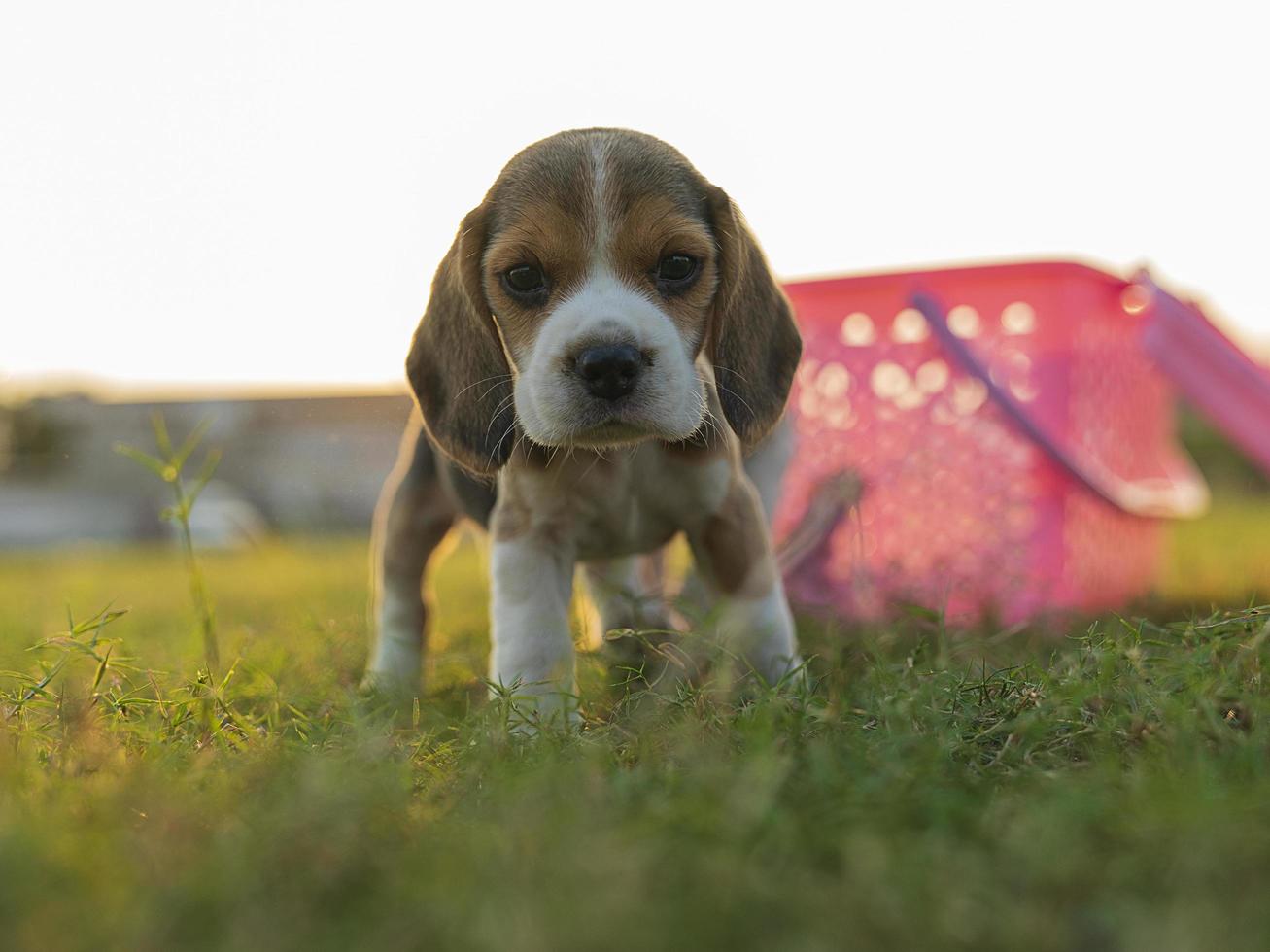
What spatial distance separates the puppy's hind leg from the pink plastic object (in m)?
1.32

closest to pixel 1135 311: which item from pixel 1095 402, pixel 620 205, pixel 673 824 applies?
pixel 1095 402

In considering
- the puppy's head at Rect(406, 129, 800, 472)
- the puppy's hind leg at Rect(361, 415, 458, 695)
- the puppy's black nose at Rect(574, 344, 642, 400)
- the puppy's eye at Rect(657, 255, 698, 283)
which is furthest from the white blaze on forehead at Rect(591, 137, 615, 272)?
the puppy's hind leg at Rect(361, 415, 458, 695)

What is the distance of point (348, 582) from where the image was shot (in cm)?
603

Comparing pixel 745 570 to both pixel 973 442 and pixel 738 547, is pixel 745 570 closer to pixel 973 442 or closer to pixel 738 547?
pixel 738 547

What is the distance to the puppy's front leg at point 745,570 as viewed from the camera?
2.77 m

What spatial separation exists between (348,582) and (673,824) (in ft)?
16.2

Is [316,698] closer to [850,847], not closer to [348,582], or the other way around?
[850,847]

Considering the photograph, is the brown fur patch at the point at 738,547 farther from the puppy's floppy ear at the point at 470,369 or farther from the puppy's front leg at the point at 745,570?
the puppy's floppy ear at the point at 470,369

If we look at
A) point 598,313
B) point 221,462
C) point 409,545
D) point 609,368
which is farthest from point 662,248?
point 221,462

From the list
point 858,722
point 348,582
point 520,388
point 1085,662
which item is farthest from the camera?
point 348,582

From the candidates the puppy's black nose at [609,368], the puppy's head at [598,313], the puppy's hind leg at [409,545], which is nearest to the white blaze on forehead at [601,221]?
the puppy's head at [598,313]

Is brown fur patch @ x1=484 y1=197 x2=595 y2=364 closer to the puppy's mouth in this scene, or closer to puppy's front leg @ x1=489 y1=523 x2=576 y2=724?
the puppy's mouth

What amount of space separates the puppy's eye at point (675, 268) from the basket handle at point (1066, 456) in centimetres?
186

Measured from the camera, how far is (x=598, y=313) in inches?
93.0
